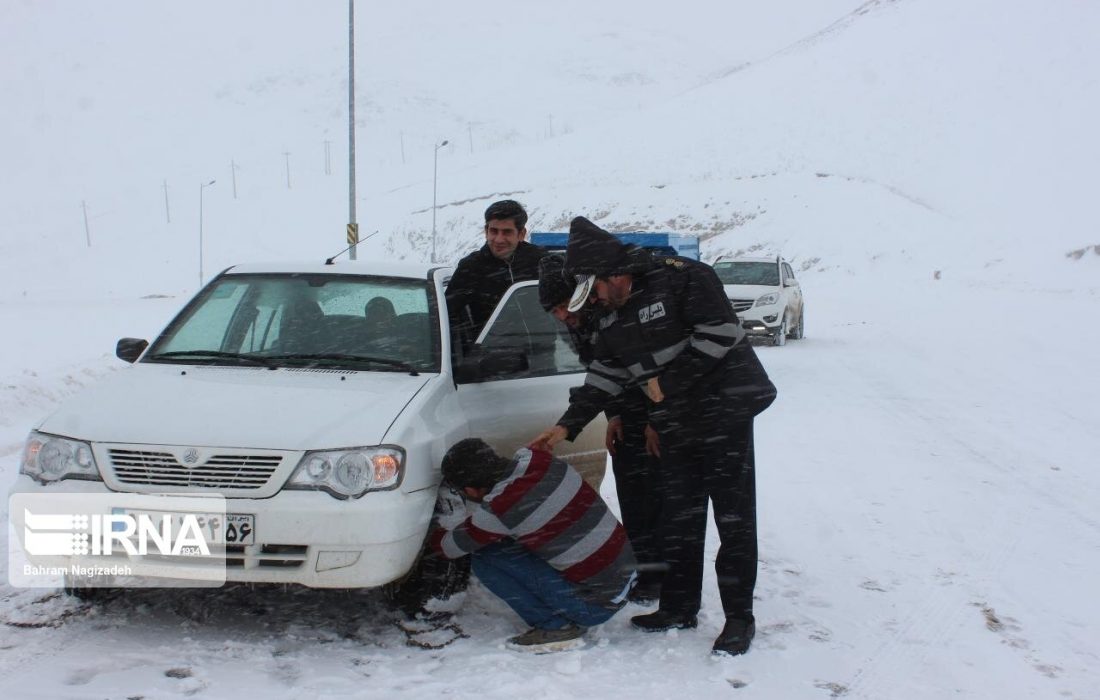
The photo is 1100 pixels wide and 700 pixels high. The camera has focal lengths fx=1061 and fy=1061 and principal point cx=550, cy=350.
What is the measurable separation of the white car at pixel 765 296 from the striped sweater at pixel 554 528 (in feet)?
41.1

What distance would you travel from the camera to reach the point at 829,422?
10031mm

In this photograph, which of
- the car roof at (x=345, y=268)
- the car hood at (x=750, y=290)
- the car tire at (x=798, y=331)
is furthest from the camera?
the car tire at (x=798, y=331)

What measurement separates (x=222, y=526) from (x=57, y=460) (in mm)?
778

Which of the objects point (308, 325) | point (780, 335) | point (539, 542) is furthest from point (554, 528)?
point (780, 335)

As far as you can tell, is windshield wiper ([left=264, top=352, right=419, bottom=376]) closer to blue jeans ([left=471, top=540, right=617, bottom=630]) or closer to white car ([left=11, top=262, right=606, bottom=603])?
white car ([left=11, top=262, right=606, bottom=603])

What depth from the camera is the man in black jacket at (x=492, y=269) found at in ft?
19.2

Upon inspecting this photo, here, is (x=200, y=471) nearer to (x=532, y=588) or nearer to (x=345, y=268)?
(x=532, y=588)

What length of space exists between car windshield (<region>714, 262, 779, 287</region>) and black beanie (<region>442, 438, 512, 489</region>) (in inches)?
591

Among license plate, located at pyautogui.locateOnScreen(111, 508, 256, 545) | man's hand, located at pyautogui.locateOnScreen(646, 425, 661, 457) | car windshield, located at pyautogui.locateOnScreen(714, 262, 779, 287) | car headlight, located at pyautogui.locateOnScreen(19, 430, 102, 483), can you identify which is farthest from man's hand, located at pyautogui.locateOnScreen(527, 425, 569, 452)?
car windshield, located at pyautogui.locateOnScreen(714, 262, 779, 287)

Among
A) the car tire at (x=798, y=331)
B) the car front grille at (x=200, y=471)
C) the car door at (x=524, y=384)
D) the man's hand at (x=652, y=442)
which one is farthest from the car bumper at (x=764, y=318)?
the car front grille at (x=200, y=471)

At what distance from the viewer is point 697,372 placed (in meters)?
4.31

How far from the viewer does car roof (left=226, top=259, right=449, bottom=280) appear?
18.5 feet

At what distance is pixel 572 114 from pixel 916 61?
73.1 meters

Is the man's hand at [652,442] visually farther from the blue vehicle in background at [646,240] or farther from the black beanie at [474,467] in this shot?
the blue vehicle in background at [646,240]
